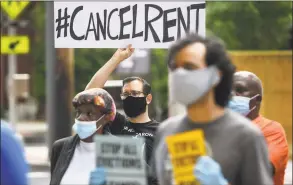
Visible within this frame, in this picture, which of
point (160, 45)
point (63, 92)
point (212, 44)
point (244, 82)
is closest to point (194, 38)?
point (212, 44)

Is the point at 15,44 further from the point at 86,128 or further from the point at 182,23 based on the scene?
the point at 86,128

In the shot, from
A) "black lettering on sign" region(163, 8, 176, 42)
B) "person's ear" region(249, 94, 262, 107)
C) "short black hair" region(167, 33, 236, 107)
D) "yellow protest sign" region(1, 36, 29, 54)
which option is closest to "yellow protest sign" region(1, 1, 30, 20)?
"yellow protest sign" region(1, 36, 29, 54)

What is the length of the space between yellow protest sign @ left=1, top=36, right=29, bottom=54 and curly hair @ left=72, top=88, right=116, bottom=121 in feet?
44.5

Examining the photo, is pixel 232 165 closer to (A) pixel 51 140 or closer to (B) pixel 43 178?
(B) pixel 43 178

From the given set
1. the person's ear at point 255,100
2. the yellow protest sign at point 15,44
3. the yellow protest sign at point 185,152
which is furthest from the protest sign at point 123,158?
the yellow protest sign at point 15,44

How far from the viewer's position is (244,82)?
6316 millimetres

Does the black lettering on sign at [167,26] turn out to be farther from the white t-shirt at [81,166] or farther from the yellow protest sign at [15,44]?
the yellow protest sign at [15,44]

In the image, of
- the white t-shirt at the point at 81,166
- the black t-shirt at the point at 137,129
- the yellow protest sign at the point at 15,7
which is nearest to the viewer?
the white t-shirt at the point at 81,166

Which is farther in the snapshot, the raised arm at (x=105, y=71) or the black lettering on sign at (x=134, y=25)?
the black lettering on sign at (x=134, y=25)

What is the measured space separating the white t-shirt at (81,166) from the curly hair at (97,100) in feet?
0.66

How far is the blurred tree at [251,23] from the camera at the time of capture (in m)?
20.6

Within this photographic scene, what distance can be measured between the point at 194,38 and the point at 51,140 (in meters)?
14.6

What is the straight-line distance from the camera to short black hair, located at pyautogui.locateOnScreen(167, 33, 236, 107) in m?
4.45

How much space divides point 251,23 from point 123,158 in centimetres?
1675
